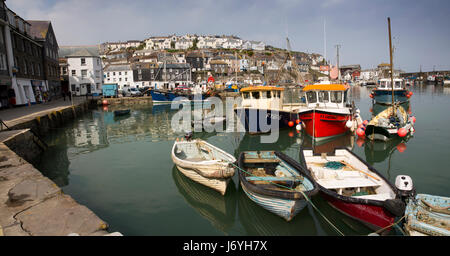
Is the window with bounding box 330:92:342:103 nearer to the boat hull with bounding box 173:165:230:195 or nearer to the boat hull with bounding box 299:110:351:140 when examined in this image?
the boat hull with bounding box 299:110:351:140

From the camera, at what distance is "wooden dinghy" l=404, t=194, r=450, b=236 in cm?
595

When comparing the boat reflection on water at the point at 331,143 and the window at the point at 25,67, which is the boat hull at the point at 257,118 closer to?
the boat reflection on water at the point at 331,143

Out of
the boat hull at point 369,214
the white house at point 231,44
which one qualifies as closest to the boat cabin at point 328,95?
the boat hull at point 369,214

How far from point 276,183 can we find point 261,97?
13.3m

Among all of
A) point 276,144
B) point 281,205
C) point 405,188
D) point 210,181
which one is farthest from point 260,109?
point 405,188

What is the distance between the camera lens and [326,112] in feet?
58.6

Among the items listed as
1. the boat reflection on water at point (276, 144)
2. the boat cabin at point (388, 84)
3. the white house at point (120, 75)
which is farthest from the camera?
the white house at point (120, 75)

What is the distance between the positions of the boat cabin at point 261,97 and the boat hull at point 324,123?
306 centimetres

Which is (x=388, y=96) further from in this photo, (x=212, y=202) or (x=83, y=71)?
(x=83, y=71)

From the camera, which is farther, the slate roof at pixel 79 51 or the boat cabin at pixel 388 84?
the slate roof at pixel 79 51

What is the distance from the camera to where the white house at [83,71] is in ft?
168

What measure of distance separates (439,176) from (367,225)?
7078mm

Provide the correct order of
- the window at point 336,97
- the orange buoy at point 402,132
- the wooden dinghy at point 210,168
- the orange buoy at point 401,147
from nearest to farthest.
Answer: the wooden dinghy at point 210,168
the orange buoy at point 401,147
the orange buoy at point 402,132
the window at point 336,97
